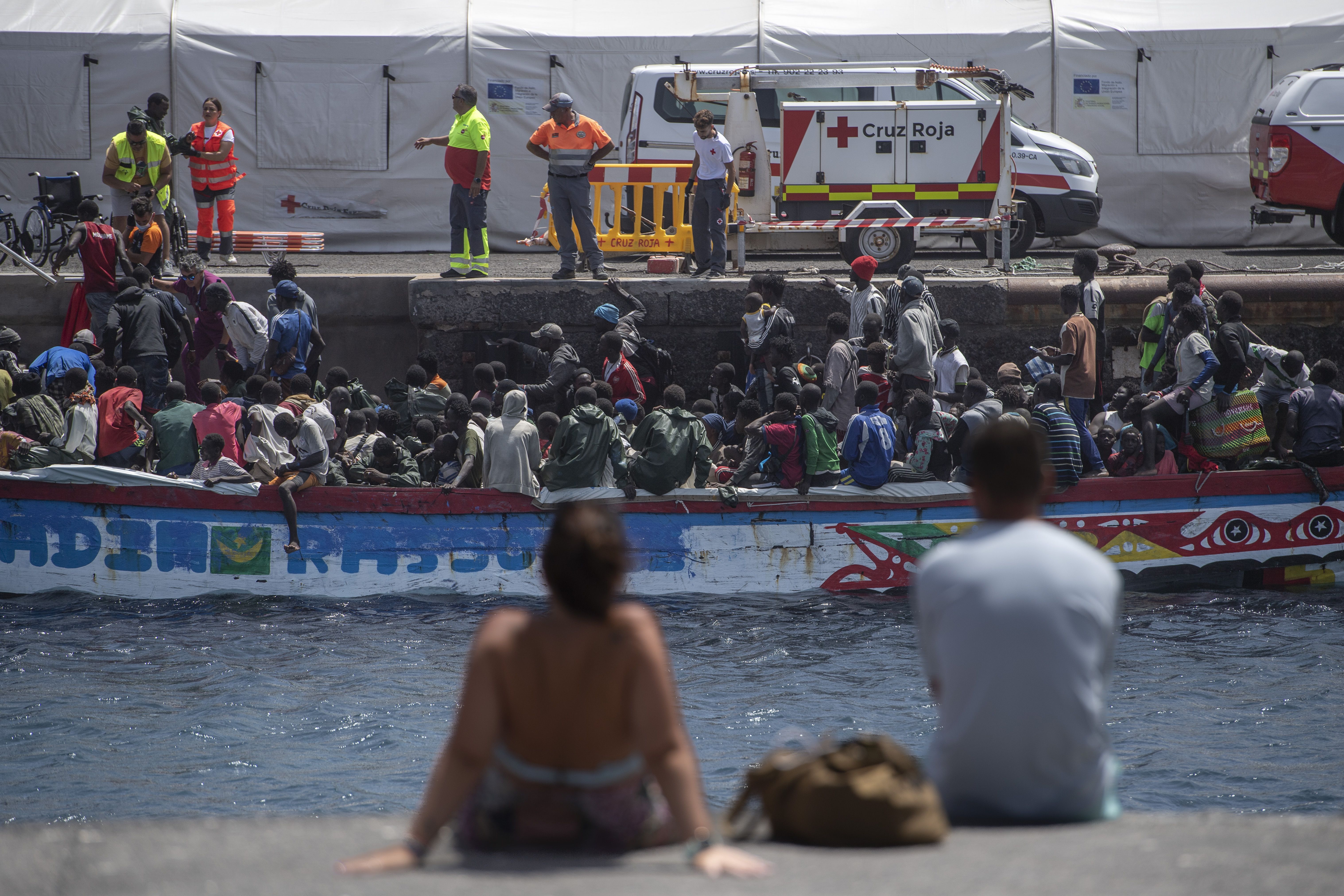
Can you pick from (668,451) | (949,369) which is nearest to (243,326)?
(668,451)

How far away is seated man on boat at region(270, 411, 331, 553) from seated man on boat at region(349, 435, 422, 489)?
34 centimetres

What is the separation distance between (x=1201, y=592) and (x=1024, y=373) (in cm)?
326

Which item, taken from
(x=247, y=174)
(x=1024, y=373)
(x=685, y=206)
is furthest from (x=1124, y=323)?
(x=247, y=174)

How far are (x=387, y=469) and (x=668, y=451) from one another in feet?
7.35

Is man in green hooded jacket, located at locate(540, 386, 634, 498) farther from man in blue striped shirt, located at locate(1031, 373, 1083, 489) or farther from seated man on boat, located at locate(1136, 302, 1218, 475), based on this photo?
seated man on boat, located at locate(1136, 302, 1218, 475)

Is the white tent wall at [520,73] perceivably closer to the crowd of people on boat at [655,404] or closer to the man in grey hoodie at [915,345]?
the crowd of people on boat at [655,404]

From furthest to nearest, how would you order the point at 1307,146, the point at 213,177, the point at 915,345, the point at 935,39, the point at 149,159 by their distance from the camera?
1. the point at 935,39
2. the point at 213,177
3. the point at 1307,146
4. the point at 149,159
5. the point at 915,345

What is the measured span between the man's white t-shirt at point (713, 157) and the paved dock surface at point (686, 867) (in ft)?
33.1

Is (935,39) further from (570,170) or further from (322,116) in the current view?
(322,116)

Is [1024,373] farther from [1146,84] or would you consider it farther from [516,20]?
[516,20]

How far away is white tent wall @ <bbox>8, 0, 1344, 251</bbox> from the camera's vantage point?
1756 centimetres

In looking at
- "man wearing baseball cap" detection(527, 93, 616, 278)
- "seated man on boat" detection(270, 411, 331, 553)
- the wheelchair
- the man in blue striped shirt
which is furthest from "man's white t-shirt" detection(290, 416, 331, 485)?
the wheelchair

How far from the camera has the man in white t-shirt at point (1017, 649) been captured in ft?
9.94

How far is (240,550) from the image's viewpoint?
33.6 feet
